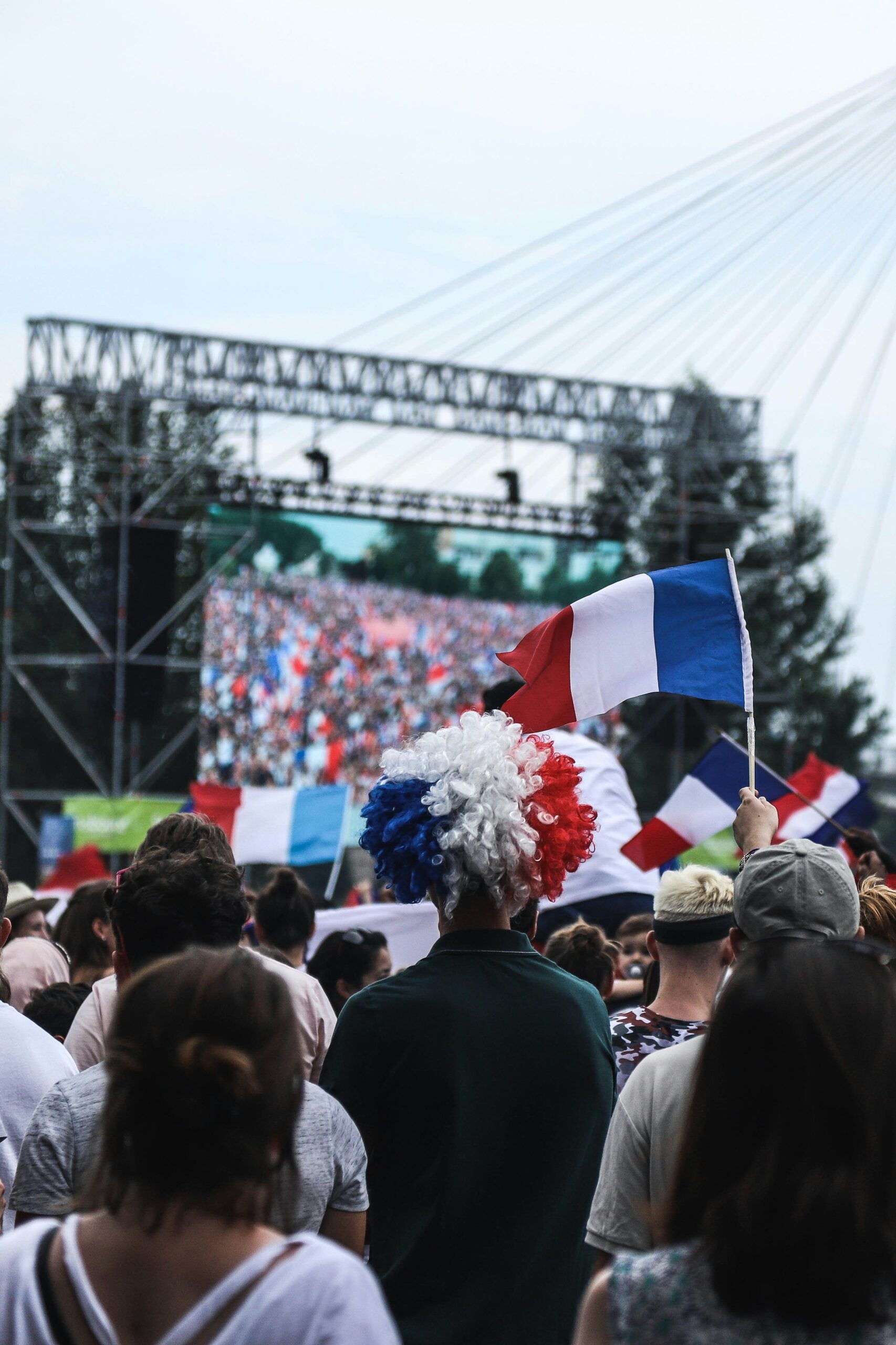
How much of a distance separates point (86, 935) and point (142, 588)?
14413 millimetres

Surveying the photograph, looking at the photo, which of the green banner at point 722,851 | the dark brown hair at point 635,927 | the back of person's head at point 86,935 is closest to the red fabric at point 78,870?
the dark brown hair at point 635,927

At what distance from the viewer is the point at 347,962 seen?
5.48 metres

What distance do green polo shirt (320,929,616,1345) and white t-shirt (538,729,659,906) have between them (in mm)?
4132

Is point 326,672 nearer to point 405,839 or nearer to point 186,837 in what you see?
point 186,837

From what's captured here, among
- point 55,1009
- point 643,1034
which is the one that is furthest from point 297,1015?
point 55,1009

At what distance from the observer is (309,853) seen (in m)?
9.73

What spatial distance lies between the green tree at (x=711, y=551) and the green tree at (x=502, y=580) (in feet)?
5.07

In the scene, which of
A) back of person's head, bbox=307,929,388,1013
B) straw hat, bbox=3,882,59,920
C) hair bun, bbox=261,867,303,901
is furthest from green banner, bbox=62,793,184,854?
back of person's head, bbox=307,929,388,1013

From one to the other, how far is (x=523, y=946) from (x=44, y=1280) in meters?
1.37

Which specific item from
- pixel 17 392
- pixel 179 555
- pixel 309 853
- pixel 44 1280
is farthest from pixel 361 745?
pixel 44 1280

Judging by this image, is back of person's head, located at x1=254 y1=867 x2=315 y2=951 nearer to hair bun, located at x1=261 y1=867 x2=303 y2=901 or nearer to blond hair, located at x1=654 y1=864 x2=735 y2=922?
hair bun, located at x1=261 y1=867 x2=303 y2=901

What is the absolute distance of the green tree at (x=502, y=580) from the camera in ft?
70.1

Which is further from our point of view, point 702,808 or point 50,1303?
point 702,808

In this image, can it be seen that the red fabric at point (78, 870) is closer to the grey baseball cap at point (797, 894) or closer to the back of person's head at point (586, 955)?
the back of person's head at point (586, 955)
